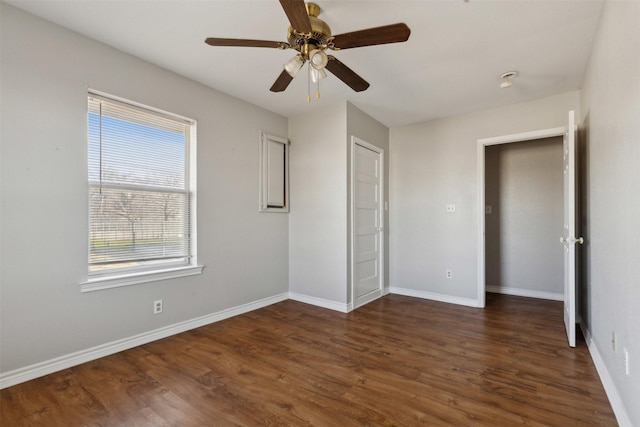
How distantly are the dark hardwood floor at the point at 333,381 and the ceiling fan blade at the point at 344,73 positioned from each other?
215 cm

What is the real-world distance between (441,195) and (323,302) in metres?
2.12

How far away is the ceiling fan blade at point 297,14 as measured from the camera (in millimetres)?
1458

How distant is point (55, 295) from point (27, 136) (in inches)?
44.3

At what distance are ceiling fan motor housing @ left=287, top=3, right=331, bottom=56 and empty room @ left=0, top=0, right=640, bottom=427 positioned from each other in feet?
0.04

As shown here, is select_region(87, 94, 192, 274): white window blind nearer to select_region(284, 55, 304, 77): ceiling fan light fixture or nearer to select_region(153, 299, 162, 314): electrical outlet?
select_region(153, 299, 162, 314): electrical outlet

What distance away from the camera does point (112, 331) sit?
2490 mm

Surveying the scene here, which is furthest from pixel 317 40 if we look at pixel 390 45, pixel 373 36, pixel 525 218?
pixel 525 218

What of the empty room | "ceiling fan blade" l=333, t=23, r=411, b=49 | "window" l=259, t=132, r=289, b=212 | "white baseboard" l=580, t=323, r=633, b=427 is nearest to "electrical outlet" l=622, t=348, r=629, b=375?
A: the empty room

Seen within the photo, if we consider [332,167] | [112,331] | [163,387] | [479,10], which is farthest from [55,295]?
[479,10]

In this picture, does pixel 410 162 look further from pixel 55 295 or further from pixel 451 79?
pixel 55 295

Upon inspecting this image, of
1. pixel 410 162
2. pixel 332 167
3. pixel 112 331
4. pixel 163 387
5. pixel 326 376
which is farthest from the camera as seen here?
pixel 410 162

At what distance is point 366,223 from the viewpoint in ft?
13.2

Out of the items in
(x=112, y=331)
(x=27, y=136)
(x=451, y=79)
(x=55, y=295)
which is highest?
(x=451, y=79)

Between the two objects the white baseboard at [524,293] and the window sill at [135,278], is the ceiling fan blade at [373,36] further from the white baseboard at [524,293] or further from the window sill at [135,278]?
the white baseboard at [524,293]
